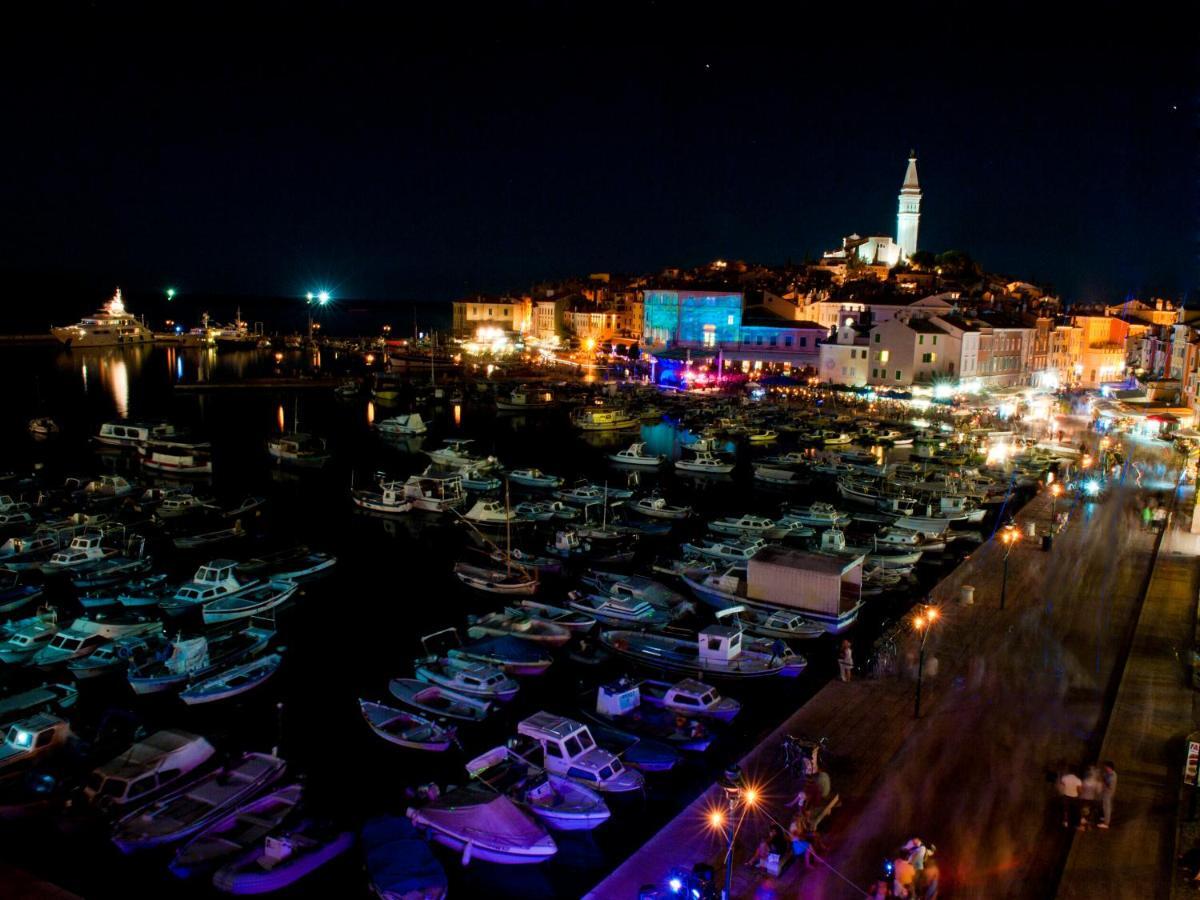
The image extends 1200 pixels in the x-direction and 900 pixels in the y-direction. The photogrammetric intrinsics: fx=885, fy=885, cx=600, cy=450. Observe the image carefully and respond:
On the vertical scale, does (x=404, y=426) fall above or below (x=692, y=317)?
below

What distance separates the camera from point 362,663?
19.2m

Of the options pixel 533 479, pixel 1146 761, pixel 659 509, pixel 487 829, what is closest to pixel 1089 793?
pixel 1146 761

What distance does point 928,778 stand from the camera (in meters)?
12.2

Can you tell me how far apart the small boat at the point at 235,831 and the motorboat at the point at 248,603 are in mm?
8922

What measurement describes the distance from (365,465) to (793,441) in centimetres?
2311

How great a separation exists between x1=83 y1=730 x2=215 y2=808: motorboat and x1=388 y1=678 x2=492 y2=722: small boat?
11.4ft

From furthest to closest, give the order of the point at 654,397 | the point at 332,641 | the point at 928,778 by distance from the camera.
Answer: the point at 654,397 → the point at 332,641 → the point at 928,778

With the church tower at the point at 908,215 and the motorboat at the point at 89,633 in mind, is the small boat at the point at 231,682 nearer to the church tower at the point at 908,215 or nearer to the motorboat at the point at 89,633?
the motorboat at the point at 89,633

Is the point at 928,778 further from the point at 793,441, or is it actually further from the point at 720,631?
the point at 793,441

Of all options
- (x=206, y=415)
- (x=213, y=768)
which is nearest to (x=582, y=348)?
(x=206, y=415)

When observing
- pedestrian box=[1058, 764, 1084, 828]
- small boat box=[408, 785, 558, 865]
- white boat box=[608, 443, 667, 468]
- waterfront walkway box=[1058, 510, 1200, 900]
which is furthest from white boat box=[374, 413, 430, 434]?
pedestrian box=[1058, 764, 1084, 828]

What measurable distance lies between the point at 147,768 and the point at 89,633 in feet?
23.5

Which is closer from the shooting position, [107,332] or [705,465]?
[705,465]

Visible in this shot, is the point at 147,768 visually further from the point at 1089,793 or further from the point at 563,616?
the point at 1089,793
